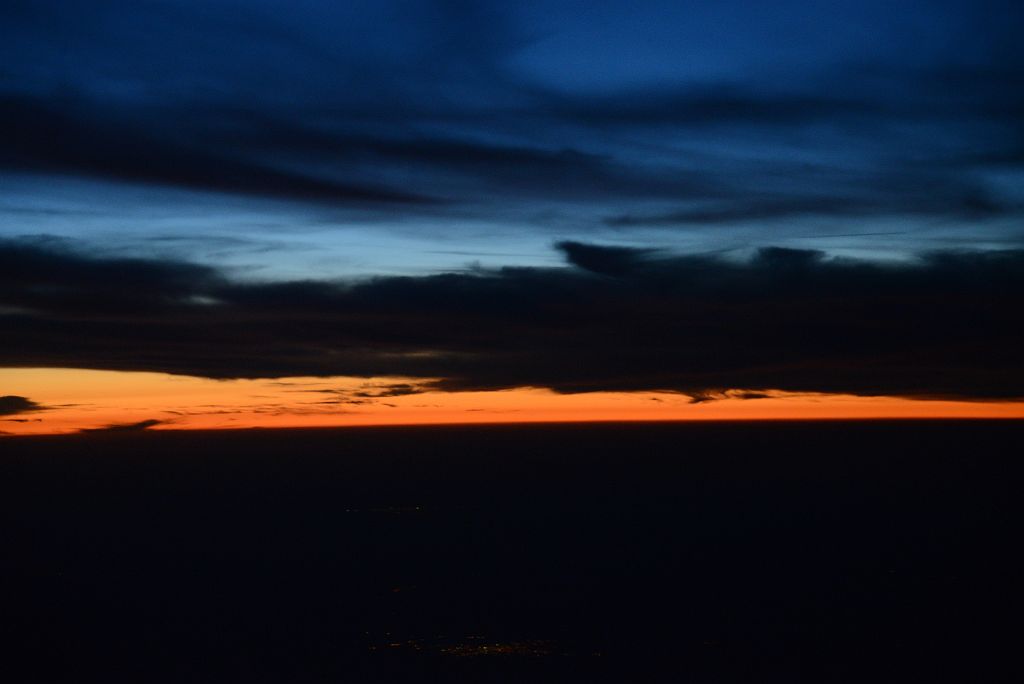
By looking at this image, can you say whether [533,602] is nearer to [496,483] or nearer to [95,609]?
[95,609]

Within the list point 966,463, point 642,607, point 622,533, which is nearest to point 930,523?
point 622,533

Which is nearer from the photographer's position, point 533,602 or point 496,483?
point 533,602

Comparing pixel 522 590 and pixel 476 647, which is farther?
pixel 522 590

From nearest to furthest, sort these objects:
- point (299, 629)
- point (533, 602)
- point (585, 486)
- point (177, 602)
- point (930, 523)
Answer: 1. point (299, 629)
2. point (533, 602)
3. point (177, 602)
4. point (930, 523)
5. point (585, 486)

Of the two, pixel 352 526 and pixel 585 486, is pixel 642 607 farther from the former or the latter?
pixel 585 486

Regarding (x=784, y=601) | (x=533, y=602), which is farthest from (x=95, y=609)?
(x=784, y=601)

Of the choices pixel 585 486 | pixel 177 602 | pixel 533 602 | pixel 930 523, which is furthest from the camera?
pixel 585 486
